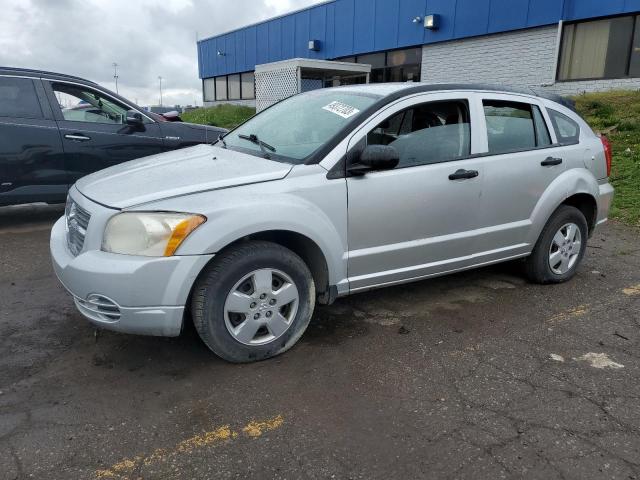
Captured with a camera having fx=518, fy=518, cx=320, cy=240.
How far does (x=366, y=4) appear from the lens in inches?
765

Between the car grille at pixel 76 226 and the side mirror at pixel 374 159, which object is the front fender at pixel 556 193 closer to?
→ the side mirror at pixel 374 159

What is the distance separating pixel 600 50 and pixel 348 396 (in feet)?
45.8

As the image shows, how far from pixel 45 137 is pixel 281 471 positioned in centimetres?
526

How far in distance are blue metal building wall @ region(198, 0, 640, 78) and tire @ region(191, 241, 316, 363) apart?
43.7 feet

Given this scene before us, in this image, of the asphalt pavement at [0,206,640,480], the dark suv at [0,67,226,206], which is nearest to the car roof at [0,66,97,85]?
the dark suv at [0,67,226,206]

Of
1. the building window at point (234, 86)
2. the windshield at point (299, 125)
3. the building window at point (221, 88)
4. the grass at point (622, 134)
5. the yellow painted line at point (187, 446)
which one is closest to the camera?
the yellow painted line at point (187, 446)

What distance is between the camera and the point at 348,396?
9.29 ft

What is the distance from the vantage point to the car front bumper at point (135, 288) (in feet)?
8.96

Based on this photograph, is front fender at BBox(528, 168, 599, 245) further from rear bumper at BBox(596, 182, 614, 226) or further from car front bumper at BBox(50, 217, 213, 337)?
car front bumper at BBox(50, 217, 213, 337)

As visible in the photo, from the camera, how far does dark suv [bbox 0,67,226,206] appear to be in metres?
5.86

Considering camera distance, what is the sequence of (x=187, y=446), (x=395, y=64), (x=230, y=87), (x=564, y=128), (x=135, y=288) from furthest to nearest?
1. (x=230, y=87)
2. (x=395, y=64)
3. (x=564, y=128)
4. (x=135, y=288)
5. (x=187, y=446)

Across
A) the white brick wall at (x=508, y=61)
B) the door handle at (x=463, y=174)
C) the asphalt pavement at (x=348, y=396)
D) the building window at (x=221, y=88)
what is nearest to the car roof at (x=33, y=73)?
the asphalt pavement at (x=348, y=396)

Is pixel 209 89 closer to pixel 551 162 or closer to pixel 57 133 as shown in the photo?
pixel 57 133

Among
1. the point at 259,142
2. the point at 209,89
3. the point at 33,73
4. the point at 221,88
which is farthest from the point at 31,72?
the point at 209,89
